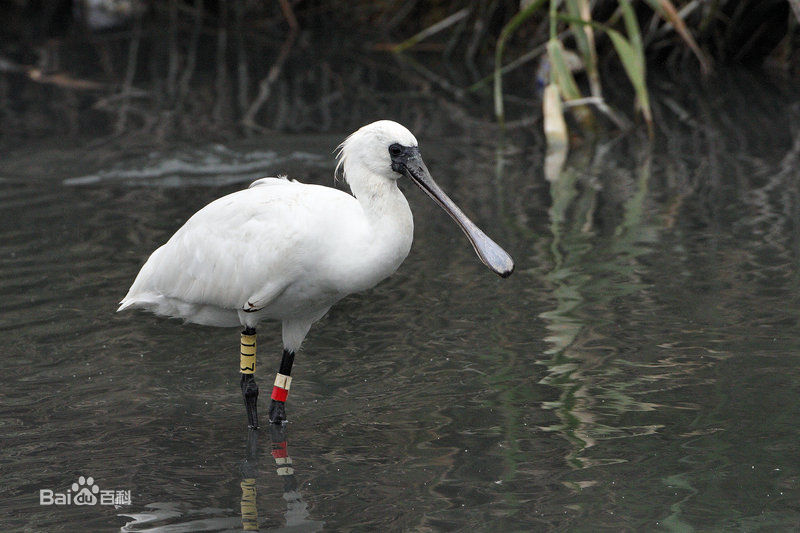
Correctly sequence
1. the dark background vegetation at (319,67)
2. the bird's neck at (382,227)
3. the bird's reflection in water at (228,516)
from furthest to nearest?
the dark background vegetation at (319,67) → the bird's neck at (382,227) → the bird's reflection in water at (228,516)

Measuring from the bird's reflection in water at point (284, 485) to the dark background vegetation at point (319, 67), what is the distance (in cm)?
709

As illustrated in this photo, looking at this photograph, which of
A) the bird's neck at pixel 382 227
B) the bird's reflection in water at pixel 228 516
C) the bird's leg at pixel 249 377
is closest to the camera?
the bird's reflection in water at pixel 228 516

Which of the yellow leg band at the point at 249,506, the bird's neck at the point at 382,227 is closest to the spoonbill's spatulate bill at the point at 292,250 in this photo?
the bird's neck at the point at 382,227

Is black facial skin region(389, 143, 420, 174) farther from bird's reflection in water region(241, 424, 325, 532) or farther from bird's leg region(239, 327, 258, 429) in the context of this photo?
bird's reflection in water region(241, 424, 325, 532)

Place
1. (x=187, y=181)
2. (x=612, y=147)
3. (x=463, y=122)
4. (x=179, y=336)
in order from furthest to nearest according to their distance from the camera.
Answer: (x=463, y=122) → (x=612, y=147) → (x=187, y=181) → (x=179, y=336)

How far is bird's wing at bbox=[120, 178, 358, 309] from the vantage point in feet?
16.3

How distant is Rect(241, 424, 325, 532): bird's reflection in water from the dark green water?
2cm

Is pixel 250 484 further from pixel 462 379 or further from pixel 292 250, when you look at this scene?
pixel 462 379

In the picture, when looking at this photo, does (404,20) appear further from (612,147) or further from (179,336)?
(179,336)

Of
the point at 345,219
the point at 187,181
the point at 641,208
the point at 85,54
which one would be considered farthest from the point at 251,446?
the point at 85,54

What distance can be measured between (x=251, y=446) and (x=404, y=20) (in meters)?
15.1

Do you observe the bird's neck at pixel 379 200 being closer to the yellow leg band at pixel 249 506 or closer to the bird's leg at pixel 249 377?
the bird's leg at pixel 249 377

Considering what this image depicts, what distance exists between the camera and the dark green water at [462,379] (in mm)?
4539

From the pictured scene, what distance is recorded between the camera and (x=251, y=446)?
520 cm
